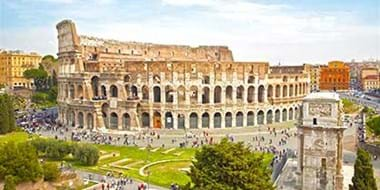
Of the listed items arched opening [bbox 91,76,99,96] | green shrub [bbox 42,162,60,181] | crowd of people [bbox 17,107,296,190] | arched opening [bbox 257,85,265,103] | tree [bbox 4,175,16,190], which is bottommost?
crowd of people [bbox 17,107,296,190]

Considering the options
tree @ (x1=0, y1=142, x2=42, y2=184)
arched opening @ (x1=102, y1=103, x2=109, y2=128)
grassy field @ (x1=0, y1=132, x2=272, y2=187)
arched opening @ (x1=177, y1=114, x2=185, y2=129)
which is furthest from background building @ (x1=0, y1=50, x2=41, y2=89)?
tree @ (x1=0, y1=142, x2=42, y2=184)

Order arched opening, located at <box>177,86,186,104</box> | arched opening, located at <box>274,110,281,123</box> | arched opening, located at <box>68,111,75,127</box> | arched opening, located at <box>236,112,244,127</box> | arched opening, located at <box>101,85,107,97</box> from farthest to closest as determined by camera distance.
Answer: arched opening, located at <box>274,110,281,123</box> < arched opening, located at <box>68,111,75,127</box> < arched opening, located at <box>236,112,244,127</box> < arched opening, located at <box>101,85,107,97</box> < arched opening, located at <box>177,86,186,104</box>

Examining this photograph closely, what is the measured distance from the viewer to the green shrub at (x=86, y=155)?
139ft

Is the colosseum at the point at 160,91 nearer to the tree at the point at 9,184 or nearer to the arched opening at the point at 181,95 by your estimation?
the arched opening at the point at 181,95

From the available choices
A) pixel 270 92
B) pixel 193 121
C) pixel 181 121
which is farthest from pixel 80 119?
pixel 270 92

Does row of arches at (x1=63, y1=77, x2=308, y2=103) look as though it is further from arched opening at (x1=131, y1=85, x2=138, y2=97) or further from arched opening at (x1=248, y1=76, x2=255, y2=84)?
arched opening at (x1=248, y1=76, x2=255, y2=84)

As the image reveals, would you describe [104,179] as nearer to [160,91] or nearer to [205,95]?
[160,91]

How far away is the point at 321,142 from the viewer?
3177 cm

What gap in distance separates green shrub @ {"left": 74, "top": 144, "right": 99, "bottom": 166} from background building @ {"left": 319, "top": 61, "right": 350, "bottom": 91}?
107 meters

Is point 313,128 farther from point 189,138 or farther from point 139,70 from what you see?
point 139,70

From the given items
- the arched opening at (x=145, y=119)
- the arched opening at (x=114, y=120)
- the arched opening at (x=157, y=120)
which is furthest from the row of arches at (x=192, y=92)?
the arched opening at (x=114, y=120)

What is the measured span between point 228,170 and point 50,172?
1571cm

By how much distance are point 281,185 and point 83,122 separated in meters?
39.2

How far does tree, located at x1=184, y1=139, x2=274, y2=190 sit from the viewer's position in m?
23.6
